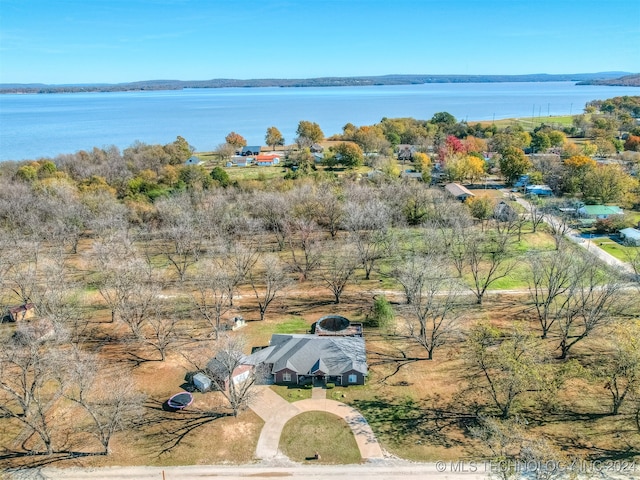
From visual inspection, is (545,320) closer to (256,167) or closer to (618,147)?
(256,167)

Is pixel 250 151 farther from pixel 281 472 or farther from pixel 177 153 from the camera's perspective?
pixel 281 472

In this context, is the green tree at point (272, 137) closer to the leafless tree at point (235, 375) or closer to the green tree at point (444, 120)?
the green tree at point (444, 120)

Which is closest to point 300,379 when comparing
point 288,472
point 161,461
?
point 288,472

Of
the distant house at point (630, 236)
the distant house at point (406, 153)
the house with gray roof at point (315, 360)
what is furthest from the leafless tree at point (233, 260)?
the distant house at point (406, 153)

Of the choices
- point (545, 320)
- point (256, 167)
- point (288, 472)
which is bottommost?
point (288, 472)

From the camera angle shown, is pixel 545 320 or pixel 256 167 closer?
pixel 545 320

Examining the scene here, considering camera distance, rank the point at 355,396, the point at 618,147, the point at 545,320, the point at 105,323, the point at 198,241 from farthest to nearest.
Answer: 1. the point at 618,147
2. the point at 198,241
3. the point at 105,323
4. the point at 545,320
5. the point at 355,396

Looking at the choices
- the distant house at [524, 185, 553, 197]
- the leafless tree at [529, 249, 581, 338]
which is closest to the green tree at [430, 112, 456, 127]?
the distant house at [524, 185, 553, 197]
